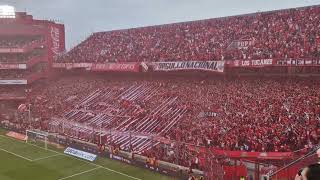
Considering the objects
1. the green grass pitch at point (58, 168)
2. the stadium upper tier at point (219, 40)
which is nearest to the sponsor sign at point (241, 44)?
the stadium upper tier at point (219, 40)

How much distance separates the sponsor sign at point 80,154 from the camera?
91.2ft

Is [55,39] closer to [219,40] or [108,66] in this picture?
[108,66]

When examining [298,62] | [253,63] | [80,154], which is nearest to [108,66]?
[80,154]

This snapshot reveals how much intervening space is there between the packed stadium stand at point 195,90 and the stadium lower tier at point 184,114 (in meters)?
0.08

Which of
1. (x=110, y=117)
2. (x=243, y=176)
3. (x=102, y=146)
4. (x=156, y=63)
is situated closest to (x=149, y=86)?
(x=156, y=63)

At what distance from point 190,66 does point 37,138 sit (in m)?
15.3

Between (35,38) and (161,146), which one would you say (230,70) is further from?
(35,38)

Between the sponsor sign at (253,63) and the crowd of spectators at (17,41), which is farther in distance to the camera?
the crowd of spectators at (17,41)

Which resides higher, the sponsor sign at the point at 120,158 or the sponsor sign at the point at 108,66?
the sponsor sign at the point at 108,66

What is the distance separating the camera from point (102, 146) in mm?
29203

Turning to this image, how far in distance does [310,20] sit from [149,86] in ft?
54.2

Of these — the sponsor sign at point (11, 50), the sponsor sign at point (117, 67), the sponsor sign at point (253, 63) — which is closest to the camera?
the sponsor sign at point (253, 63)

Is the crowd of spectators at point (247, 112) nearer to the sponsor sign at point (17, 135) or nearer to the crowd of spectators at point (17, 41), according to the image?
the sponsor sign at point (17, 135)

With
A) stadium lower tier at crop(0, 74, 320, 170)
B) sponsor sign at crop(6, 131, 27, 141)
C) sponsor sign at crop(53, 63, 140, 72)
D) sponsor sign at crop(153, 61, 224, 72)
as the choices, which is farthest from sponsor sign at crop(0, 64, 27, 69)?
sponsor sign at crop(153, 61, 224, 72)
